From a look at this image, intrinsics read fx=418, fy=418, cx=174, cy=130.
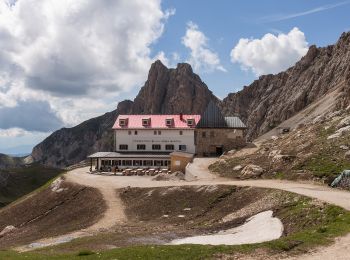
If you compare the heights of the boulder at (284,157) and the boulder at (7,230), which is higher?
the boulder at (284,157)

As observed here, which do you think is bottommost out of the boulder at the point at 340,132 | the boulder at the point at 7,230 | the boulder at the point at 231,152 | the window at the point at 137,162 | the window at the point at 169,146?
the boulder at the point at 7,230

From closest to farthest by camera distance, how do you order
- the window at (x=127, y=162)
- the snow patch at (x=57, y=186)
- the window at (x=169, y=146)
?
the snow patch at (x=57, y=186) → the window at (x=127, y=162) → the window at (x=169, y=146)

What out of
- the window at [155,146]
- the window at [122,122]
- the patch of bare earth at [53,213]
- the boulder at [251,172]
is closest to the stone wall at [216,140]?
the window at [155,146]

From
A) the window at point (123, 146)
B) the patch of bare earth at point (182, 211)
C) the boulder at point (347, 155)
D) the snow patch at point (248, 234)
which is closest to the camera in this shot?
the snow patch at point (248, 234)

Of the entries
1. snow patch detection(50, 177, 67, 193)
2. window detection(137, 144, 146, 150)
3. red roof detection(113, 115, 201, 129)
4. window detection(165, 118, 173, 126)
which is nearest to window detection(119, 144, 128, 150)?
window detection(137, 144, 146, 150)

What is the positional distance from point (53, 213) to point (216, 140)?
50515mm

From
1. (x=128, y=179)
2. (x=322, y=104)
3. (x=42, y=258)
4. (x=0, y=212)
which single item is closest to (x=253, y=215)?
(x=42, y=258)

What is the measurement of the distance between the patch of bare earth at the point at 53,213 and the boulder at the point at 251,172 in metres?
22.4

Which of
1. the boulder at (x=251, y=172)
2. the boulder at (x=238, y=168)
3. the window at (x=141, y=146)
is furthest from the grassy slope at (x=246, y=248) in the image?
the window at (x=141, y=146)

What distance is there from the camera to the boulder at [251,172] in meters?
65.2

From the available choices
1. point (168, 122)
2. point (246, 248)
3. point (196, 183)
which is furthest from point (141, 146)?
point (246, 248)

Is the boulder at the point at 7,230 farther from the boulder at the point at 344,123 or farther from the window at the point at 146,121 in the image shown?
the boulder at the point at 344,123

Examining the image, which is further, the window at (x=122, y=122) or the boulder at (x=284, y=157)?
the window at (x=122, y=122)

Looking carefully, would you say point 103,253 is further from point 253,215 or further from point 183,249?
point 253,215
